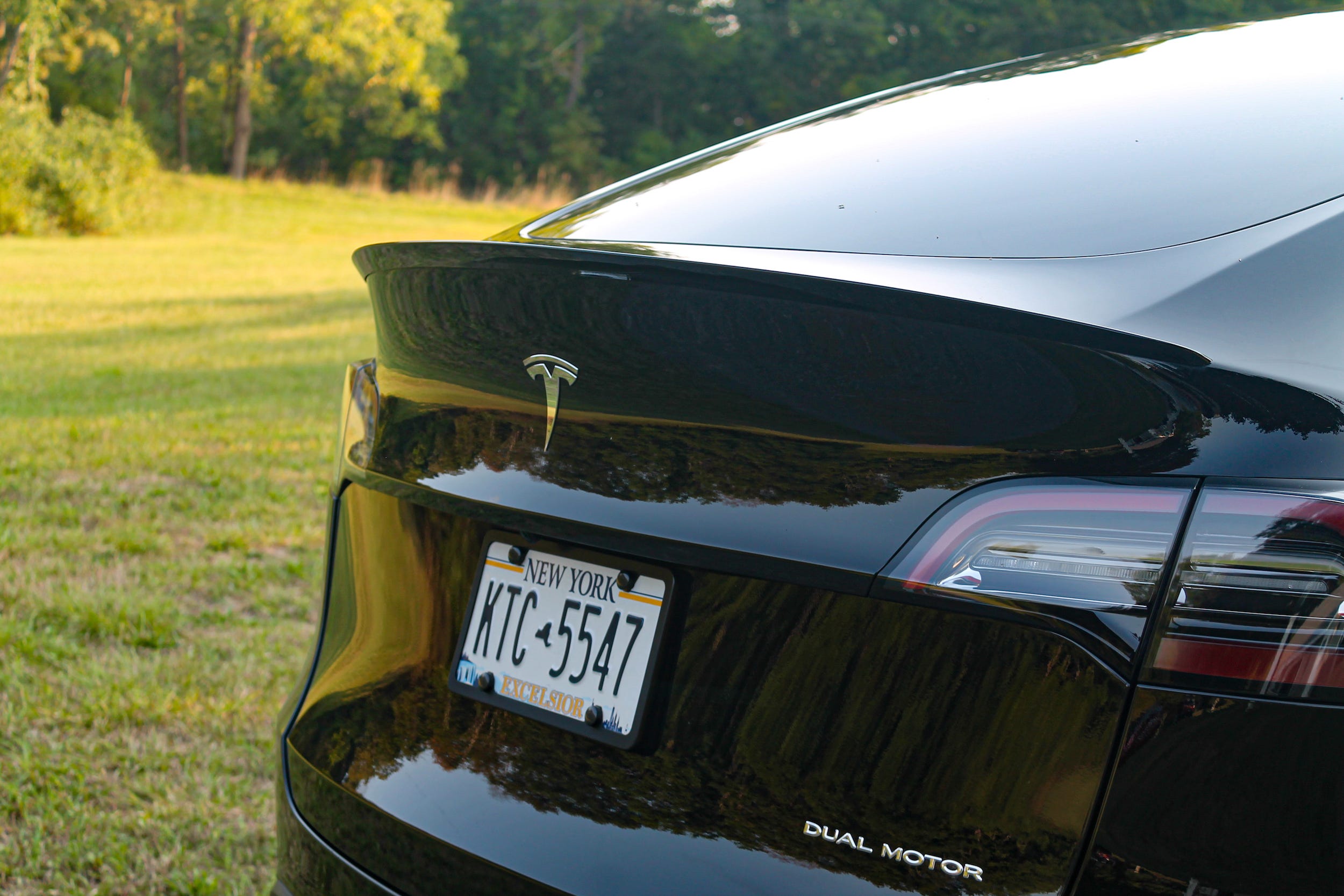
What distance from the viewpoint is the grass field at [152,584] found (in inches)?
105

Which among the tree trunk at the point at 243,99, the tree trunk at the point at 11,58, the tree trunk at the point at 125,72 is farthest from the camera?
the tree trunk at the point at 243,99

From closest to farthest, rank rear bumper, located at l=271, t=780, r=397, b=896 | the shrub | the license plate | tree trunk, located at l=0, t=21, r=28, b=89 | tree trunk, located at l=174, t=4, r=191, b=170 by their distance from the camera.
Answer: the license plate
rear bumper, located at l=271, t=780, r=397, b=896
the shrub
tree trunk, located at l=0, t=21, r=28, b=89
tree trunk, located at l=174, t=4, r=191, b=170

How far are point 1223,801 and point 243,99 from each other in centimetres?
4537

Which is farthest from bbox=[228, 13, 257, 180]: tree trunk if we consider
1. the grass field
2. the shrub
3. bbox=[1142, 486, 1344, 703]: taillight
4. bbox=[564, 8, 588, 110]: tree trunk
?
bbox=[1142, 486, 1344, 703]: taillight

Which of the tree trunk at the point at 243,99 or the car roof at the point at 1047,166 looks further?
the tree trunk at the point at 243,99

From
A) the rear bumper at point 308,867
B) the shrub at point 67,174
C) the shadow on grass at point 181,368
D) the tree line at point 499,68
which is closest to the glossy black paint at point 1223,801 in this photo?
the rear bumper at point 308,867

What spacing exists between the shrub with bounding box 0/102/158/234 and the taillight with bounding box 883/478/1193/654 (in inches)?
913

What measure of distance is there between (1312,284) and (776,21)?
61.4 meters

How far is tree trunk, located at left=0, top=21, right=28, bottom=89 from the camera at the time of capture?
27797 mm

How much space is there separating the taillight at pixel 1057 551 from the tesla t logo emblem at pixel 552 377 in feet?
1.61

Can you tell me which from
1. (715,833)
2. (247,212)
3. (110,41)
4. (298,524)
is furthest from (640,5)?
(715,833)

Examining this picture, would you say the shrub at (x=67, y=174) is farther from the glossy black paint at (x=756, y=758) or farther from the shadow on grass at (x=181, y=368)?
the glossy black paint at (x=756, y=758)

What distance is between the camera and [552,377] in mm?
1479

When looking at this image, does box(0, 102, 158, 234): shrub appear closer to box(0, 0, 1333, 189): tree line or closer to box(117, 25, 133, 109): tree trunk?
box(0, 0, 1333, 189): tree line
